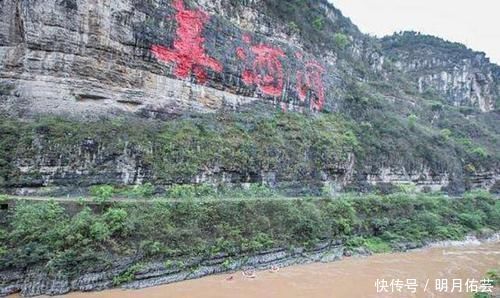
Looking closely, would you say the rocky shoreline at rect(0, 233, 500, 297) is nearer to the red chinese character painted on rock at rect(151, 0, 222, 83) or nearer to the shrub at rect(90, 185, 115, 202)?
the shrub at rect(90, 185, 115, 202)

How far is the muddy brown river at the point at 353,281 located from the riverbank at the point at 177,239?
0.49 meters

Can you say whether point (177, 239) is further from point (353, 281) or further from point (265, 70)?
point (265, 70)

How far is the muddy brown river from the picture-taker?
11594 mm

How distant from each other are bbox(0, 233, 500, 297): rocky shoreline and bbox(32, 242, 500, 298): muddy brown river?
26 centimetres

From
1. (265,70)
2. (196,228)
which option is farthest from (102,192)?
(265,70)

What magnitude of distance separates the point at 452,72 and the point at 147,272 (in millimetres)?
53431

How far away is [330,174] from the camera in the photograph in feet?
77.8

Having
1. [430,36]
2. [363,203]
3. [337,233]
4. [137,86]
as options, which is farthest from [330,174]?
[430,36]

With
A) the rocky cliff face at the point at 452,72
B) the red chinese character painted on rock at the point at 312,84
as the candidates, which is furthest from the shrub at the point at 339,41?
the rocky cliff face at the point at 452,72

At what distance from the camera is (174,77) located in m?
19.4

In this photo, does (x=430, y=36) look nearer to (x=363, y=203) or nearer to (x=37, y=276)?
(x=363, y=203)

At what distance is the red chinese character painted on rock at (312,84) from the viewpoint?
1049 inches

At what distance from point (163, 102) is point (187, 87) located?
1.81m

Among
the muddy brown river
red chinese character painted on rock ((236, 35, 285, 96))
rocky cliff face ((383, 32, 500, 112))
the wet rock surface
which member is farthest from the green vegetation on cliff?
rocky cliff face ((383, 32, 500, 112))
